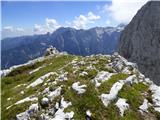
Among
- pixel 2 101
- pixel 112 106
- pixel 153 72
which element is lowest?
pixel 153 72

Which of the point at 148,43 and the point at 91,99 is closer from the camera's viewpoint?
the point at 91,99

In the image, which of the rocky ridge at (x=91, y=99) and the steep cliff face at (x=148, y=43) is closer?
the rocky ridge at (x=91, y=99)

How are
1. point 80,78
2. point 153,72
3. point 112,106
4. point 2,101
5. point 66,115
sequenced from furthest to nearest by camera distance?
point 153,72 → point 2,101 → point 80,78 → point 112,106 → point 66,115

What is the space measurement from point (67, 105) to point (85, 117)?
2.19 meters

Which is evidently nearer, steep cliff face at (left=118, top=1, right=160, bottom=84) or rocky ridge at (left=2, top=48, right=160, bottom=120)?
rocky ridge at (left=2, top=48, right=160, bottom=120)

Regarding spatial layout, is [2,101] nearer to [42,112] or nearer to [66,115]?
[42,112]

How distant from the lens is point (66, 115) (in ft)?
84.3

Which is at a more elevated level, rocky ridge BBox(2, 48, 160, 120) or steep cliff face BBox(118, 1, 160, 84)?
rocky ridge BBox(2, 48, 160, 120)

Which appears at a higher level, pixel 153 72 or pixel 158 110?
pixel 158 110

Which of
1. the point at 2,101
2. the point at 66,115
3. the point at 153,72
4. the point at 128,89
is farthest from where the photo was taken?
the point at 153,72

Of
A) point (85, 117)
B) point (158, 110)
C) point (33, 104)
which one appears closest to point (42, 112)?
point (33, 104)

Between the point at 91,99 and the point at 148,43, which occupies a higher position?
the point at 91,99

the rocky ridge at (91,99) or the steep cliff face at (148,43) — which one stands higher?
the rocky ridge at (91,99)

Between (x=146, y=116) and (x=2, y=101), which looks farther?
(x=2, y=101)
